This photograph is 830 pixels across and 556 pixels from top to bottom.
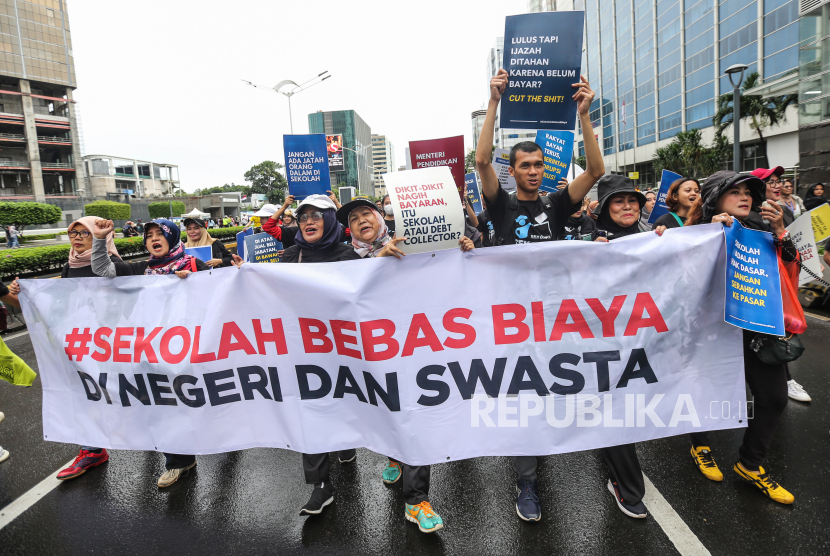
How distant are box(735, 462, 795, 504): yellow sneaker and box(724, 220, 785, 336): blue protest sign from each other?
0.92m

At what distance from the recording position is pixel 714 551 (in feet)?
7.78

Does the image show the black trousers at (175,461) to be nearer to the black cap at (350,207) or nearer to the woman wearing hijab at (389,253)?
the woman wearing hijab at (389,253)

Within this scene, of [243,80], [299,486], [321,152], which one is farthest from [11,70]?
[299,486]

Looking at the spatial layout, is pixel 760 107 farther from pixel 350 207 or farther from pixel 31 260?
pixel 31 260

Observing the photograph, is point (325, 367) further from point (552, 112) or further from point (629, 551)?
point (552, 112)

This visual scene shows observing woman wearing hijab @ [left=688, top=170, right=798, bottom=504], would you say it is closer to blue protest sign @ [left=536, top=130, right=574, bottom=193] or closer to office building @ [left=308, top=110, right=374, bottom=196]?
blue protest sign @ [left=536, top=130, right=574, bottom=193]

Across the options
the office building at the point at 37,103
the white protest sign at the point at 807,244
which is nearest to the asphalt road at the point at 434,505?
the white protest sign at the point at 807,244

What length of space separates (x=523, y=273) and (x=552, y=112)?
129cm

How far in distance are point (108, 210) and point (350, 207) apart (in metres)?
53.9

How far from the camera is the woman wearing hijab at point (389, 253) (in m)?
2.70

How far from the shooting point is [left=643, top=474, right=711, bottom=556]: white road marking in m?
2.40

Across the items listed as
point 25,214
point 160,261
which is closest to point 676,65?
point 160,261

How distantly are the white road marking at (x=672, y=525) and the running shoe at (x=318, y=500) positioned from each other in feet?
6.20

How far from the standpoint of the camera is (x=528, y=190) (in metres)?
3.03
